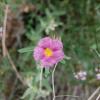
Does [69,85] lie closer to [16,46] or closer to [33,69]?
[33,69]

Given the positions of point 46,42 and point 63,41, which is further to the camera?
point 63,41

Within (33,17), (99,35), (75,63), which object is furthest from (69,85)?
(33,17)

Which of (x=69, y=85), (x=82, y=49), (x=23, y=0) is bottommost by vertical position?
(x=69, y=85)

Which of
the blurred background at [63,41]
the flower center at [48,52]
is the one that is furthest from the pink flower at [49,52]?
the blurred background at [63,41]

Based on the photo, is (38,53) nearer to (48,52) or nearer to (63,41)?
(48,52)

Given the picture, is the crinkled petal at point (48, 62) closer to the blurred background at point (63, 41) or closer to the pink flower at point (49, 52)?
the pink flower at point (49, 52)

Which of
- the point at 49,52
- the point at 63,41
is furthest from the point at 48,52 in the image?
the point at 63,41
